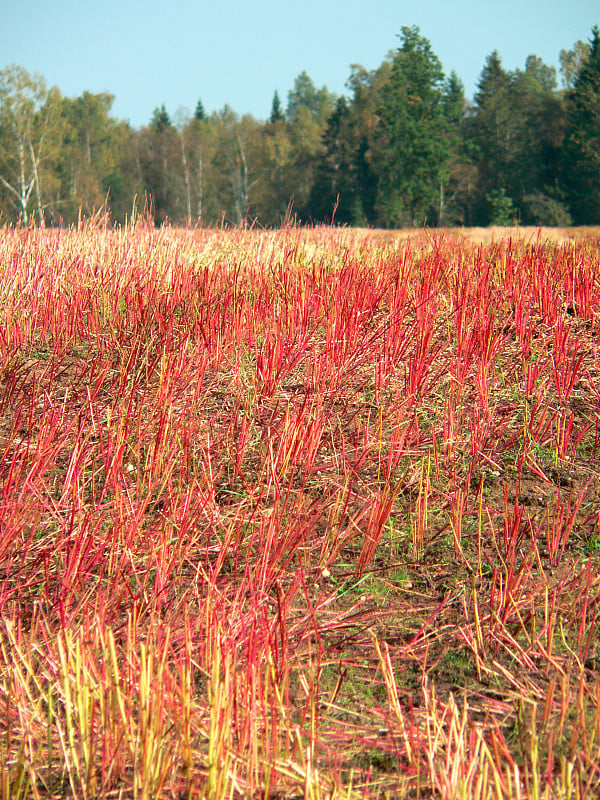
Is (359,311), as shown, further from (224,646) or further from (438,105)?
(438,105)

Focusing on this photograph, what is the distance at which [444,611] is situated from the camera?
2.23 m

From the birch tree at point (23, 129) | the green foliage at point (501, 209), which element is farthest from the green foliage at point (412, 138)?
the birch tree at point (23, 129)

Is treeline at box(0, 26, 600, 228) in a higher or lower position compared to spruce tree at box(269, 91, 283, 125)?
lower

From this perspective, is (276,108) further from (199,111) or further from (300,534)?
(300,534)

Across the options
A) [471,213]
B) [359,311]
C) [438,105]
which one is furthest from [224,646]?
[438,105]

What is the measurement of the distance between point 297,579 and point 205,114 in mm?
81181

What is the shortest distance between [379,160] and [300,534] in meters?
42.7

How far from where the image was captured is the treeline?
36.5 meters

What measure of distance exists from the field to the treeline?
104 feet

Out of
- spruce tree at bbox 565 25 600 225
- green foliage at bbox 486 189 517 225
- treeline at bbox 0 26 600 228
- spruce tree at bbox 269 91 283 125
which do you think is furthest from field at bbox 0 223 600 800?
spruce tree at bbox 269 91 283 125

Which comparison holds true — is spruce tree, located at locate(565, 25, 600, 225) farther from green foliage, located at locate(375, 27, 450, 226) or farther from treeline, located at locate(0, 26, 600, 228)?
green foliage, located at locate(375, 27, 450, 226)

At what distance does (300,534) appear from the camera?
237 centimetres

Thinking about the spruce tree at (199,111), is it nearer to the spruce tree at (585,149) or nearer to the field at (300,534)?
the spruce tree at (585,149)

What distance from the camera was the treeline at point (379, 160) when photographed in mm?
36500
